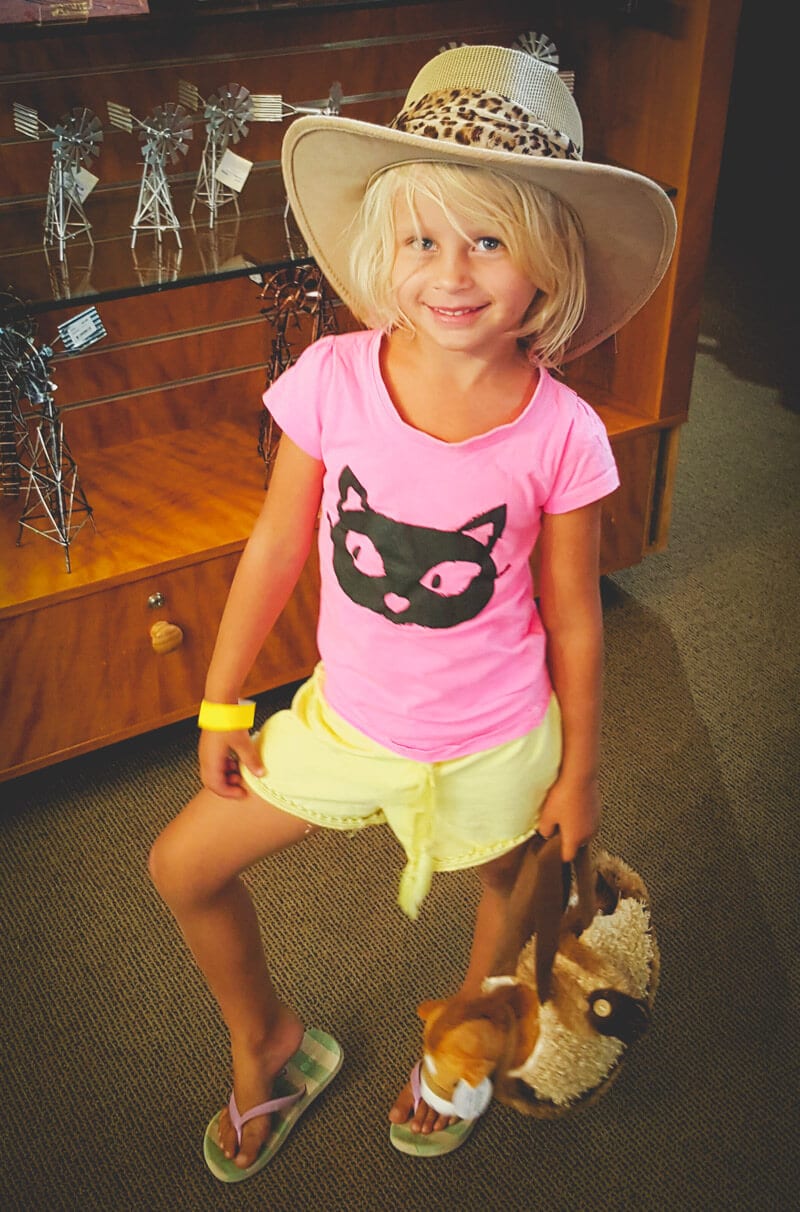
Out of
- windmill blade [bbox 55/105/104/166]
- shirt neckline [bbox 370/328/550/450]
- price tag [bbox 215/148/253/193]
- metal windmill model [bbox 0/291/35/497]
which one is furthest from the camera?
price tag [bbox 215/148/253/193]

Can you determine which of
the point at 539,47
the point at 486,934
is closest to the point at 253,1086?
the point at 486,934

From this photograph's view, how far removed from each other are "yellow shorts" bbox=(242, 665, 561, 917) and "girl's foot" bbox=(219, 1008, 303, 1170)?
13.0 inches

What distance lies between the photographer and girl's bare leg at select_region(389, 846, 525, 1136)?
1.15 m

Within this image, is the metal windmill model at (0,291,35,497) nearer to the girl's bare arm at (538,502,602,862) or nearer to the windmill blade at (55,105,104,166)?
the windmill blade at (55,105,104,166)

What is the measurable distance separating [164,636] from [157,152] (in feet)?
2.50

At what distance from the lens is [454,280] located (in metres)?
0.86

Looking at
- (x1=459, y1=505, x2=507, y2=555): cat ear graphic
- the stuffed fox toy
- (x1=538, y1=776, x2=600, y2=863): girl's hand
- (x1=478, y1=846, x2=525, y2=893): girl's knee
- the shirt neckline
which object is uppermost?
the shirt neckline

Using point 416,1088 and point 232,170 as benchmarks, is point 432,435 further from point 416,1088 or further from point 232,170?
point 232,170

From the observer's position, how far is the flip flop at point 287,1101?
4.09ft

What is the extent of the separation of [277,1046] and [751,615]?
4.68ft

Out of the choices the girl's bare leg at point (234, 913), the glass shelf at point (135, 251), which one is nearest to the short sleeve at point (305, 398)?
the girl's bare leg at point (234, 913)

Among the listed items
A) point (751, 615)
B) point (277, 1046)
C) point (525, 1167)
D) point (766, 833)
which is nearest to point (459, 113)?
point (277, 1046)

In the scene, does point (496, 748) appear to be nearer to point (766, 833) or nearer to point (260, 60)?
point (766, 833)

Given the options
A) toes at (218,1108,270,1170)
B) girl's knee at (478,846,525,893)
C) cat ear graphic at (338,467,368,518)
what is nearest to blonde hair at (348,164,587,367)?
cat ear graphic at (338,467,368,518)
